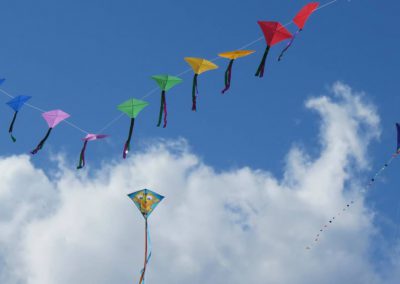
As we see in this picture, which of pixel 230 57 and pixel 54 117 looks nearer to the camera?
pixel 230 57

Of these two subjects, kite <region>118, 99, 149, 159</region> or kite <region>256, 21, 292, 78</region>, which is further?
kite <region>118, 99, 149, 159</region>

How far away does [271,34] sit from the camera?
15312 millimetres

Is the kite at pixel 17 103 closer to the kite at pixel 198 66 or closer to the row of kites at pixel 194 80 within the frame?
the row of kites at pixel 194 80

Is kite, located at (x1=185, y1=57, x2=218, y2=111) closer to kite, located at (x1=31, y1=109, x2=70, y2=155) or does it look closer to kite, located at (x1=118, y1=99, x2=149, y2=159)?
kite, located at (x1=118, y1=99, x2=149, y2=159)

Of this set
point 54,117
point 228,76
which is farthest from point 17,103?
point 228,76

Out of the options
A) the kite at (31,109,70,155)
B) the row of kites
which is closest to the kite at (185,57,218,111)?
the row of kites

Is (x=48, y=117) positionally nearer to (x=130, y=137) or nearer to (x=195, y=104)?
(x=130, y=137)

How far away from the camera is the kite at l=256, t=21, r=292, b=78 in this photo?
50.0ft

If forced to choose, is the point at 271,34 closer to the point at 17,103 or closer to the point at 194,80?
the point at 194,80

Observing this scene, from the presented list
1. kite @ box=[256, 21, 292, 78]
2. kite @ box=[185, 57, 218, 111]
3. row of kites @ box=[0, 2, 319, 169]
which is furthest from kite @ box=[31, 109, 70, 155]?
kite @ box=[256, 21, 292, 78]

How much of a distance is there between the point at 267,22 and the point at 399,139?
610 centimetres

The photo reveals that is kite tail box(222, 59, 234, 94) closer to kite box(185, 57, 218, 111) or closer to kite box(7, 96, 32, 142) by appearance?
kite box(185, 57, 218, 111)

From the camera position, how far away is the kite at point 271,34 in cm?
1524

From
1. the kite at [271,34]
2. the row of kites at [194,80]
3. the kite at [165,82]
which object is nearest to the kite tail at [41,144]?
the row of kites at [194,80]
